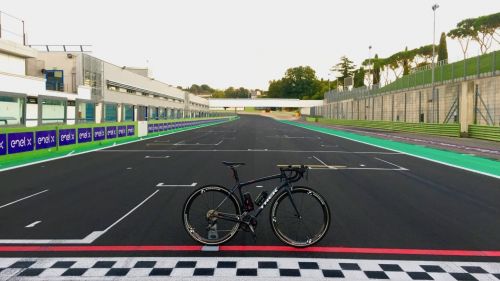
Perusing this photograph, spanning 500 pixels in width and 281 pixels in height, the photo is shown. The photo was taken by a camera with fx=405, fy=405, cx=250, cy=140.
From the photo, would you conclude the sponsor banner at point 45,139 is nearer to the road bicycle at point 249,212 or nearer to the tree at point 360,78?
the road bicycle at point 249,212

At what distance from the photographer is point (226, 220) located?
5879 mm

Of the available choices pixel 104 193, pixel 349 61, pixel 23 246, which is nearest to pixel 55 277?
pixel 23 246

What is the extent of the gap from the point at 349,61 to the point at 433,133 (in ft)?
433

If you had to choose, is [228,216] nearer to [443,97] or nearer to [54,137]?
[54,137]

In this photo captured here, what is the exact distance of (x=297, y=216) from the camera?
19.5 feet

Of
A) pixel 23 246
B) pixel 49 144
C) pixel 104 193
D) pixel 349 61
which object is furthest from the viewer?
pixel 349 61

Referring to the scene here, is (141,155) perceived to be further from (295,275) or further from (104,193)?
(295,275)

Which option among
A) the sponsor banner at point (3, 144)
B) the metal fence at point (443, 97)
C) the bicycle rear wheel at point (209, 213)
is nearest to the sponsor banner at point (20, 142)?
the sponsor banner at point (3, 144)

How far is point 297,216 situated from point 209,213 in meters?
1.29

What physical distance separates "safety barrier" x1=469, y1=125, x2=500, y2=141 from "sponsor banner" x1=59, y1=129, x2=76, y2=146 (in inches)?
1075

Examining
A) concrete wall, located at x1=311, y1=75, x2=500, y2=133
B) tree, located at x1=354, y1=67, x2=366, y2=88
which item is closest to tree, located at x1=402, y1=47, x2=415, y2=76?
tree, located at x1=354, y1=67, x2=366, y2=88

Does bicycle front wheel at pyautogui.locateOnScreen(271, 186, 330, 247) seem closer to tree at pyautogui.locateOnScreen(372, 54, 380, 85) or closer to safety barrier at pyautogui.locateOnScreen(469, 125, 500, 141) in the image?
safety barrier at pyautogui.locateOnScreen(469, 125, 500, 141)

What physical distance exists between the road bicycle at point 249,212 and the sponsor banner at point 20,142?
1331 cm

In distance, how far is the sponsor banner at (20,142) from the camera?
52.9ft
